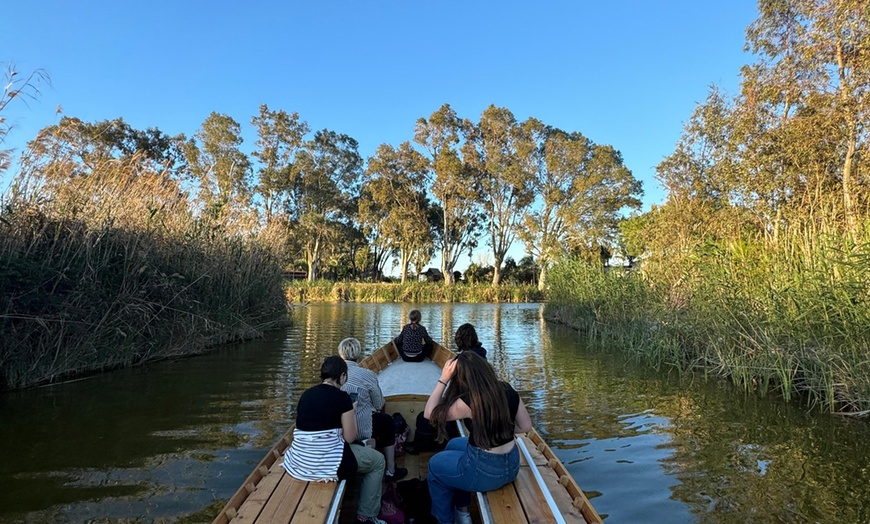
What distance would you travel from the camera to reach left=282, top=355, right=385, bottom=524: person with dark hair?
142 inches

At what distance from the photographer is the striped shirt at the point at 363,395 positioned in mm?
4453

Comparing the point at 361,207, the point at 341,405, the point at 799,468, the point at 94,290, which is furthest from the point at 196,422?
the point at 361,207

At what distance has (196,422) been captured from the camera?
22.1 ft

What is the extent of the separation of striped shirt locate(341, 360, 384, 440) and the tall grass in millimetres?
5010

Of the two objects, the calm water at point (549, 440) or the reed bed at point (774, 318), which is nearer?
the calm water at point (549, 440)

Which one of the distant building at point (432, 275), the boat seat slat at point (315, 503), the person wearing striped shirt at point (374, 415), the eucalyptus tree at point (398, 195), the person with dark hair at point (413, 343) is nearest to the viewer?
the boat seat slat at point (315, 503)

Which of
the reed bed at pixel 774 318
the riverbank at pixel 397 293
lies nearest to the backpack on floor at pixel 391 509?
the reed bed at pixel 774 318

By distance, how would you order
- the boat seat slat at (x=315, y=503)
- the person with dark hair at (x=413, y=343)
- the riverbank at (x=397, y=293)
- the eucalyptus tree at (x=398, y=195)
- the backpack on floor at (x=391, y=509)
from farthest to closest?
the eucalyptus tree at (x=398, y=195)
the riverbank at (x=397, y=293)
the person with dark hair at (x=413, y=343)
the backpack on floor at (x=391, y=509)
the boat seat slat at (x=315, y=503)

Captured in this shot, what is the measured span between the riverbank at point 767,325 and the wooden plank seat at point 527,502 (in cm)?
503

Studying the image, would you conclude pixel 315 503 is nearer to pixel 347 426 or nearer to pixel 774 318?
pixel 347 426

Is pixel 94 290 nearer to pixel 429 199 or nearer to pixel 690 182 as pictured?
pixel 690 182

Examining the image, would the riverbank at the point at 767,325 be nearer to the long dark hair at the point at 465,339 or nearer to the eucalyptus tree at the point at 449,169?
the long dark hair at the point at 465,339

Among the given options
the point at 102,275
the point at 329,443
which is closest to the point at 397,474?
the point at 329,443

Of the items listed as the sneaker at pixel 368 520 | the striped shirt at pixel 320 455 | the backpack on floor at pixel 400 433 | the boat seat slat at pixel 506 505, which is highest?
the striped shirt at pixel 320 455
